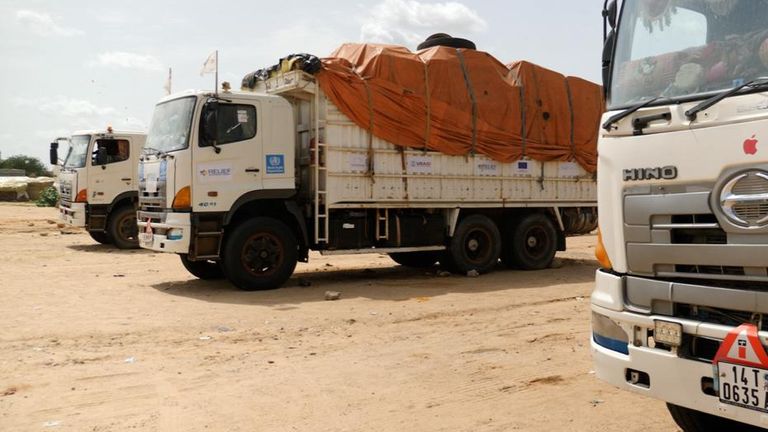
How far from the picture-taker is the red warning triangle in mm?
Answer: 3051

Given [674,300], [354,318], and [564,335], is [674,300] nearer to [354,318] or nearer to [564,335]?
[564,335]

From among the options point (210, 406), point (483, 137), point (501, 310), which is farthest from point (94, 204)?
point (210, 406)

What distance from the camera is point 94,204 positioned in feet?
50.3

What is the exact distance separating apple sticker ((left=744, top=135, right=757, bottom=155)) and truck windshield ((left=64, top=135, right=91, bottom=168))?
48.5 ft

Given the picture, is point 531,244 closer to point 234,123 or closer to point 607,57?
point 234,123

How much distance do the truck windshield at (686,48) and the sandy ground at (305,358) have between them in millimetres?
2126

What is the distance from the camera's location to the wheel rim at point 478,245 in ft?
38.4

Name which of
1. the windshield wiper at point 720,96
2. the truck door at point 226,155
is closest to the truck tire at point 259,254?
the truck door at point 226,155

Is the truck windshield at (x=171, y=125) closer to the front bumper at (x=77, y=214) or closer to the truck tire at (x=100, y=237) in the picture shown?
the front bumper at (x=77, y=214)

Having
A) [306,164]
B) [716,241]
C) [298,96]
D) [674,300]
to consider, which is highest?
[298,96]

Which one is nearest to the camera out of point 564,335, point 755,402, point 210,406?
point 755,402

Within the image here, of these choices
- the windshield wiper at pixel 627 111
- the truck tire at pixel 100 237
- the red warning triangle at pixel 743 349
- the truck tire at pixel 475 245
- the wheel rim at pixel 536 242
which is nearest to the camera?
the red warning triangle at pixel 743 349

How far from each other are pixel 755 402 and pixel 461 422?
1878 mm

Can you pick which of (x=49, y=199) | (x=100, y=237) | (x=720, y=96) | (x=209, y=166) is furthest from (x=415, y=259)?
(x=49, y=199)
